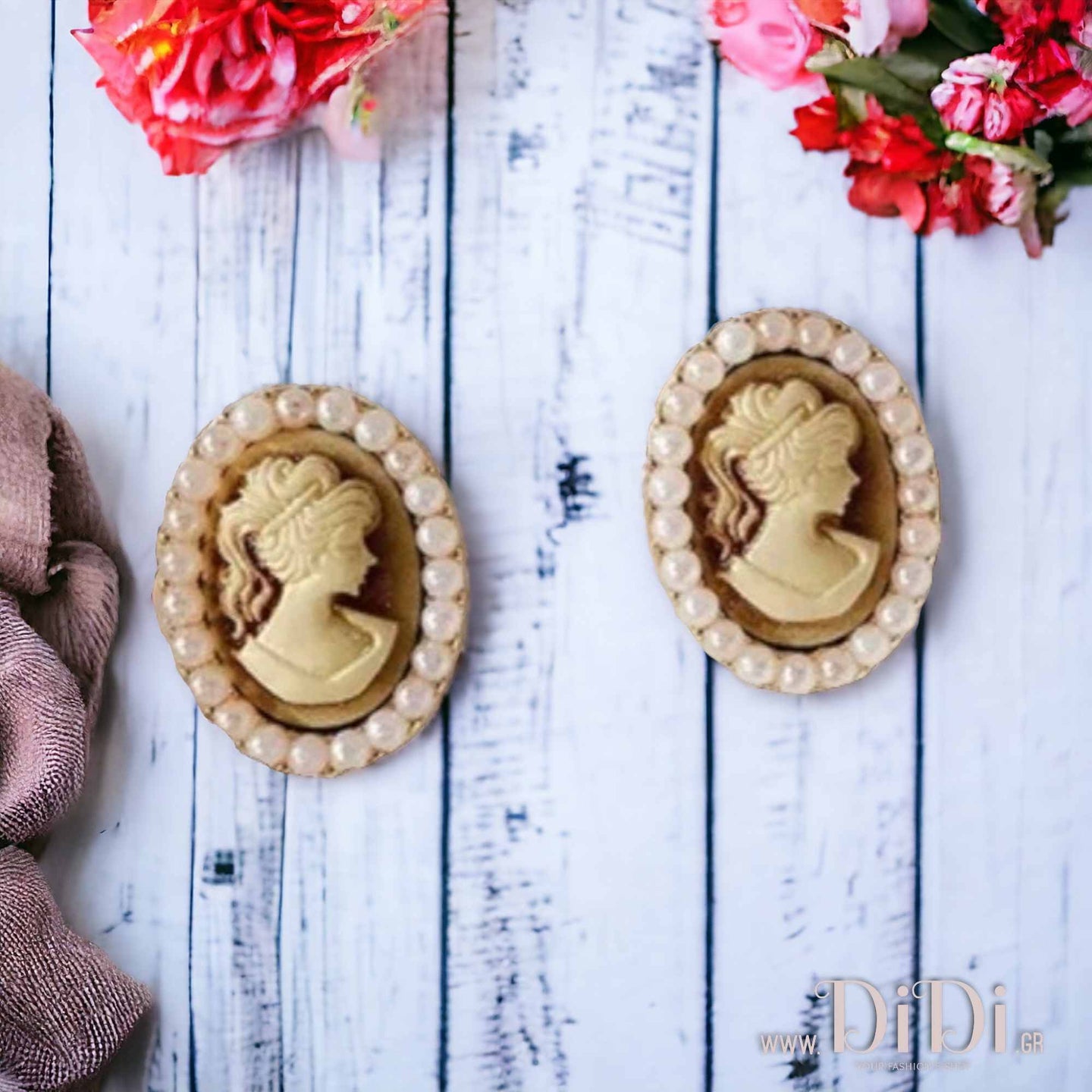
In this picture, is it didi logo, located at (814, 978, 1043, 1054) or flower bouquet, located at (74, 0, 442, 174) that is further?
didi logo, located at (814, 978, 1043, 1054)

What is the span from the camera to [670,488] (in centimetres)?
75

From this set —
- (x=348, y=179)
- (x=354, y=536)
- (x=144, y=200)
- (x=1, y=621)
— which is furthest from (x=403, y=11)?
(x=1, y=621)

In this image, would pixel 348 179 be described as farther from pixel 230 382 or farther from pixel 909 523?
pixel 909 523

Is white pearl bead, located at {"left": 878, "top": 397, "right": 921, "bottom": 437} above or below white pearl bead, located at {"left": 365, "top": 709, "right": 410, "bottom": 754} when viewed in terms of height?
above

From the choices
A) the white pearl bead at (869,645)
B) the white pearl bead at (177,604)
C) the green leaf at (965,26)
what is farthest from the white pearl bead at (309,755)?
the green leaf at (965,26)

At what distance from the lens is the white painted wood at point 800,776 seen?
0.78 metres

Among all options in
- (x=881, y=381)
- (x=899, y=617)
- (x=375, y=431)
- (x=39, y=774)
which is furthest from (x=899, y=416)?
(x=39, y=774)

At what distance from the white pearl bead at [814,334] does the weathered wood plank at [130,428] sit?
398 mm

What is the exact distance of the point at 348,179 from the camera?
0.78 m

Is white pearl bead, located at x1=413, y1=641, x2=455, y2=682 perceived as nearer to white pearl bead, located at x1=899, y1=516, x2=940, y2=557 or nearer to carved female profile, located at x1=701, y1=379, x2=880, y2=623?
carved female profile, located at x1=701, y1=379, x2=880, y2=623

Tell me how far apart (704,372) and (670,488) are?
0.25 ft

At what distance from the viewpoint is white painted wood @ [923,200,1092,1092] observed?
0.80 m

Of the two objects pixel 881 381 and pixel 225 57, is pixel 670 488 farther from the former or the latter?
pixel 225 57

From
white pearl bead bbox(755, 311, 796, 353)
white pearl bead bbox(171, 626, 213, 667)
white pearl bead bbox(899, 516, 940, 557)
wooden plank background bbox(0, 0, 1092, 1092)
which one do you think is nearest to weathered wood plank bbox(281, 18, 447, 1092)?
wooden plank background bbox(0, 0, 1092, 1092)
